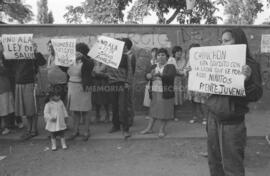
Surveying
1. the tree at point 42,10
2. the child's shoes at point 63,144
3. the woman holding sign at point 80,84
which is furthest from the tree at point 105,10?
the tree at point 42,10

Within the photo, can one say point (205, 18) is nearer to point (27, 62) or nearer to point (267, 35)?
point (267, 35)

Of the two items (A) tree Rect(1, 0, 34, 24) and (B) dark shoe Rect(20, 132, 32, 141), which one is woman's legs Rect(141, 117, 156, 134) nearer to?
(B) dark shoe Rect(20, 132, 32, 141)

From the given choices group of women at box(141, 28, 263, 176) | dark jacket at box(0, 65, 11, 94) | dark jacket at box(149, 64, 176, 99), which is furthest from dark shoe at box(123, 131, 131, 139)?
group of women at box(141, 28, 263, 176)

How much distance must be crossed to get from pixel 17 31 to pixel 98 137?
370cm

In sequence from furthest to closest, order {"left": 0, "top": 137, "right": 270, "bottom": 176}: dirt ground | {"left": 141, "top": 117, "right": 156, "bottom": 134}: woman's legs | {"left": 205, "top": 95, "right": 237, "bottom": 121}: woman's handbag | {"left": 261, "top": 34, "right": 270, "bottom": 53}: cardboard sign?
{"left": 261, "top": 34, "right": 270, "bottom": 53}: cardboard sign → {"left": 141, "top": 117, "right": 156, "bottom": 134}: woman's legs → {"left": 0, "top": 137, "right": 270, "bottom": 176}: dirt ground → {"left": 205, "top": 95, "right": 237, "bottom": 121}: woman's handbag

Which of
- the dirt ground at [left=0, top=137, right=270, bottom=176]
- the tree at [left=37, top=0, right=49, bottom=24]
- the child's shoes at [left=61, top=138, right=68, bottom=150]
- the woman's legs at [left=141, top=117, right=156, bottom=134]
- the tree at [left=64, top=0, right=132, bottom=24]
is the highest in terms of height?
the tree at [left=37, top=0, right=49, bottom=24]

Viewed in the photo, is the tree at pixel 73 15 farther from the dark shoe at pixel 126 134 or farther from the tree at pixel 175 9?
the dark shoe at pixel 126 134

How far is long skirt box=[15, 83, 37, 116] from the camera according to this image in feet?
19.8

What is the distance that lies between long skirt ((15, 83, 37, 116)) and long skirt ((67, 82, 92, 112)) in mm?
756

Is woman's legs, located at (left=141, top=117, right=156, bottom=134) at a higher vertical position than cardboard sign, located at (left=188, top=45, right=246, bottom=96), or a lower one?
lower

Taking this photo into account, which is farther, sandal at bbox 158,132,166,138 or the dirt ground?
sandal at bbox 158,132,166,138

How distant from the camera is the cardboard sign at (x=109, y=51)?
580cm

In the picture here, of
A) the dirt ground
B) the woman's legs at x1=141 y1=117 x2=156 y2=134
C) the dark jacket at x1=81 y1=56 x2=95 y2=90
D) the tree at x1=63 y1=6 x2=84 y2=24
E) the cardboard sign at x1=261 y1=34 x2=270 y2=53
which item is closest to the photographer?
the dirt ground

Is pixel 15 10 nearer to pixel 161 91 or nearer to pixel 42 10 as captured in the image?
Answer: pixel 161 91
